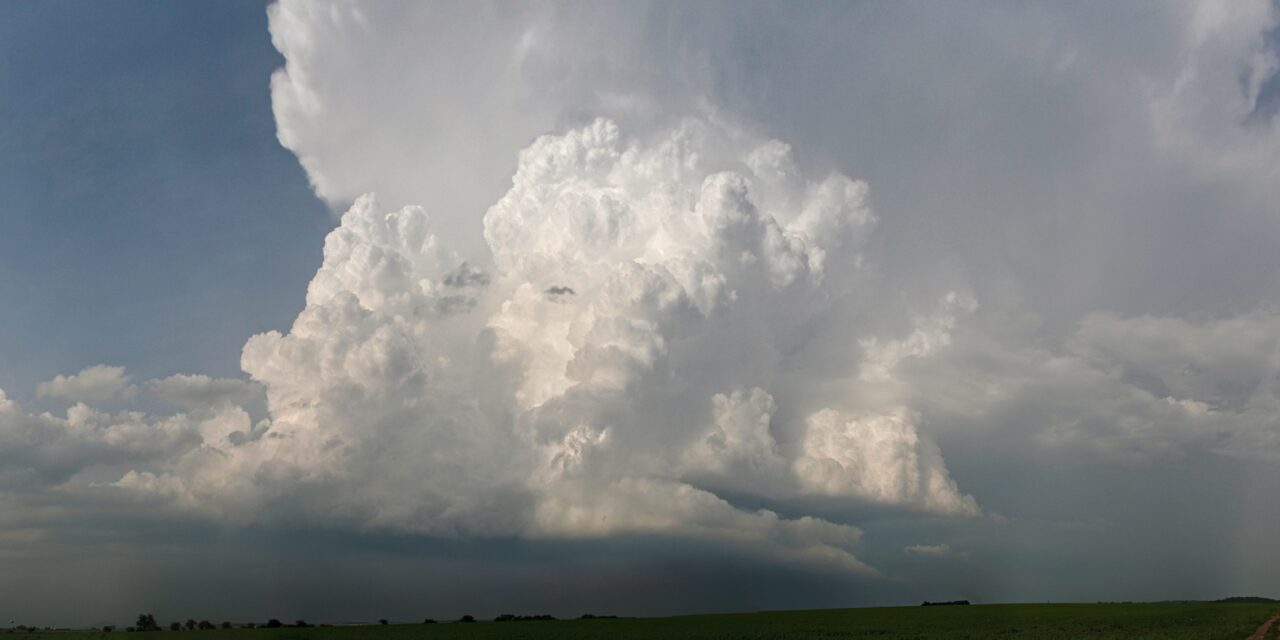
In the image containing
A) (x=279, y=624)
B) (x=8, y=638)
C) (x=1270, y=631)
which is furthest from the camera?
(x=279, y=624)

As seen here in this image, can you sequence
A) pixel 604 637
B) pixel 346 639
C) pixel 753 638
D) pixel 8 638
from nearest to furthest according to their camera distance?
pixel 753 638 → pixel 604 637 → pixel 346 639 → pixel 8 638

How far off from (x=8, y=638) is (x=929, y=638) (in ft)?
484

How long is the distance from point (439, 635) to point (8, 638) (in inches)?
2908

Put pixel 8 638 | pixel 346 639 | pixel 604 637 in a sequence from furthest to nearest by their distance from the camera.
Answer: pixel 8 638 → pixel 346 639 → pixel 604 637

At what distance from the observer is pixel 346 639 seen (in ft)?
422

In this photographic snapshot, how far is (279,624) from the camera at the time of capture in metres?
198

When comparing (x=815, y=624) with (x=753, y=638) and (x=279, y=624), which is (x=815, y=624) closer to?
(x=753, y=638)

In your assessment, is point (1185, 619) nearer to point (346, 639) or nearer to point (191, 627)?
point (346, 639)

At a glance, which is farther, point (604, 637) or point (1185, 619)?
point (1185, 619)

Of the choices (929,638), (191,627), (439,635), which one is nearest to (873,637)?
(929,638)

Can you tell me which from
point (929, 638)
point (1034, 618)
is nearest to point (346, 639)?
point (929, 638)

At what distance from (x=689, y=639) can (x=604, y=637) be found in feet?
43.6

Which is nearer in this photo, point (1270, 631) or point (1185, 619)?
point (1270, 631)

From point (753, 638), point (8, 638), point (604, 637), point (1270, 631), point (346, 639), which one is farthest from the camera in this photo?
point (8, 638)
